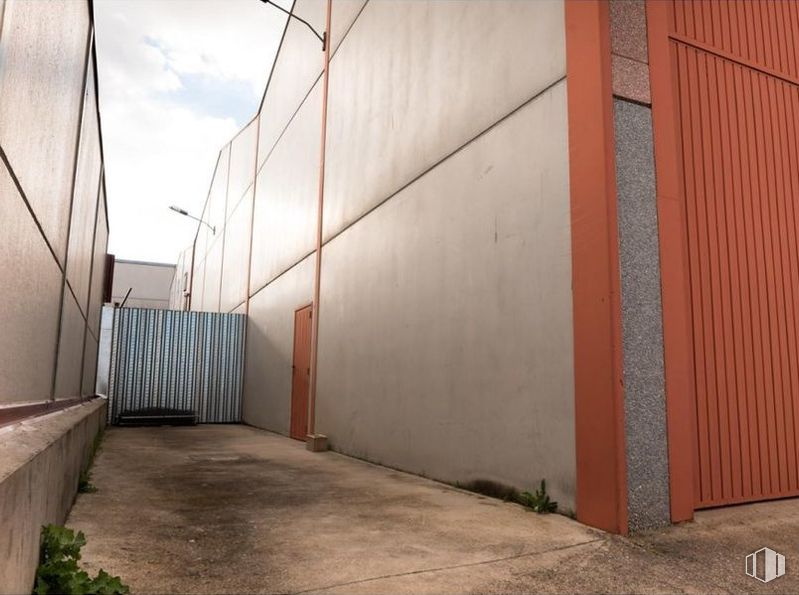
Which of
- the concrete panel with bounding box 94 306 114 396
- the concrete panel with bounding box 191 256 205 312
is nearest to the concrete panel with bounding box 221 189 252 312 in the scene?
the concrete panel with bounding box 94 306 114 396

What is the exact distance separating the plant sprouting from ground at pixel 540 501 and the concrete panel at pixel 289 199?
684 cm

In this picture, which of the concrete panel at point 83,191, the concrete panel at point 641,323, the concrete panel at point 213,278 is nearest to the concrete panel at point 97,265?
the concrete panel at point 83,191

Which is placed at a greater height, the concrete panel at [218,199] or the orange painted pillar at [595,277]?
the concrete panel at [218,199]

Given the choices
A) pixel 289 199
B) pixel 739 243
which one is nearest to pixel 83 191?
pixel 739 243

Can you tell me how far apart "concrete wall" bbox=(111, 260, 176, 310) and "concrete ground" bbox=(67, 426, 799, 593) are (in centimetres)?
4067

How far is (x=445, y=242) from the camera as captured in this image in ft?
19.2

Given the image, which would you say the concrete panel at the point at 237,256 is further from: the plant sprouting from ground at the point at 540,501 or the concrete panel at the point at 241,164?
the plant sprouting from ground at the point at 540,501

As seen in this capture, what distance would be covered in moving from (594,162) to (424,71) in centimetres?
335

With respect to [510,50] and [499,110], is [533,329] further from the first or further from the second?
[510,50]

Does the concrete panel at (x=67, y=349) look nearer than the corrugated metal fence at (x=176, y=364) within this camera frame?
Yes

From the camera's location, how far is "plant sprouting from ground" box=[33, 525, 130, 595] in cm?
233

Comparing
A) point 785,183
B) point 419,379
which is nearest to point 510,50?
point 785,183

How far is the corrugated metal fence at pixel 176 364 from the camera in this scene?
43.0ft

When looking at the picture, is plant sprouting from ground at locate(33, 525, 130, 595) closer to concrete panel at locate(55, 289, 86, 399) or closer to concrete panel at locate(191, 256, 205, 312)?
concrete panel at locate(55, 289, 86, 399)
